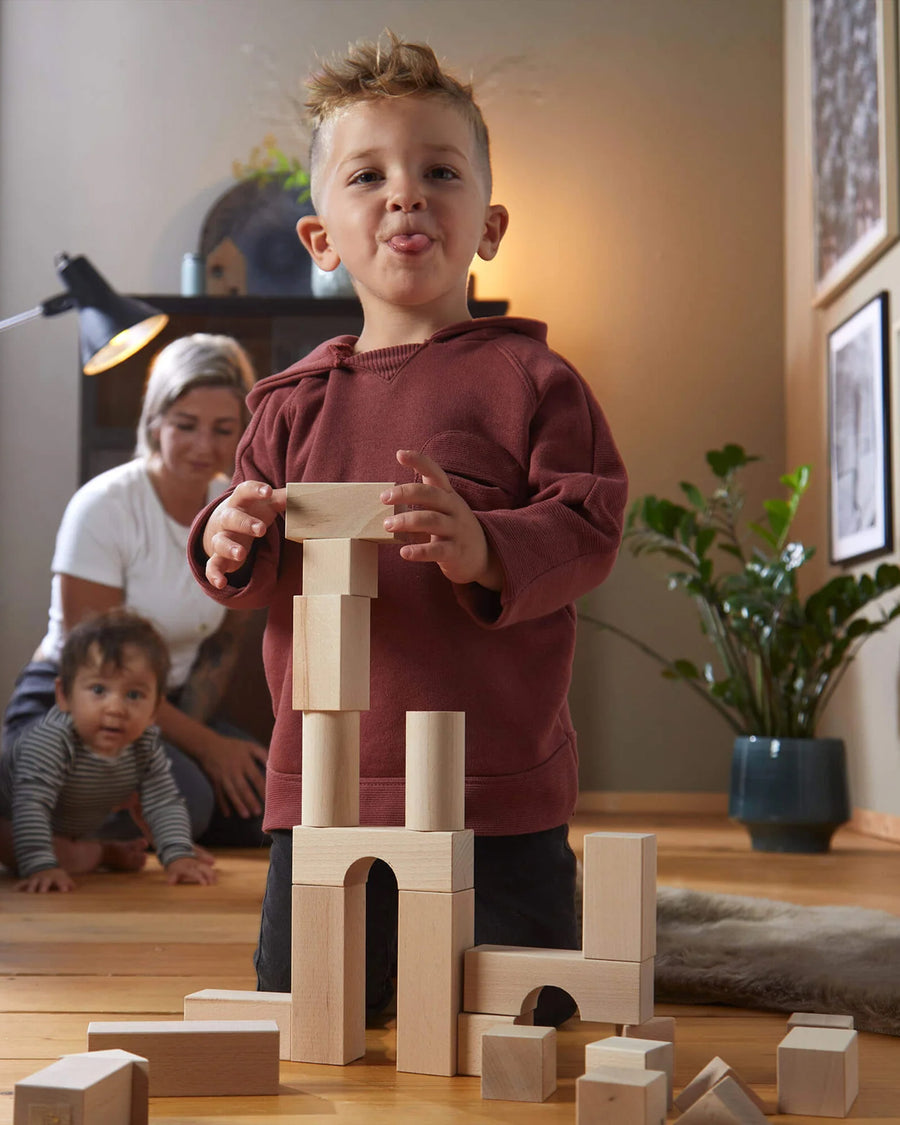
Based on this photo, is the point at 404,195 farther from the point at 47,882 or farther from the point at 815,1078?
the point at 47,882

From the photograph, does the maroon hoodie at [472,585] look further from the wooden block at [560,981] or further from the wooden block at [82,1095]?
the wooden block at [82,1095]

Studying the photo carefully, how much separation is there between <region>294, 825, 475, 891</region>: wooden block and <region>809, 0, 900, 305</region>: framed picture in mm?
2136

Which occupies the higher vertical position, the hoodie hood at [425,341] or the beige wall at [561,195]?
the beige wall at [561,195]

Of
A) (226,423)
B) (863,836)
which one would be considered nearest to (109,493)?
(226,423)

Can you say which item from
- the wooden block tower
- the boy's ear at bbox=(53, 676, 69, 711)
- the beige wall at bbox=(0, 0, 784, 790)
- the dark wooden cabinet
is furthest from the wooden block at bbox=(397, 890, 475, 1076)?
the beige wall at bbox=(0, 0, 784, 790)

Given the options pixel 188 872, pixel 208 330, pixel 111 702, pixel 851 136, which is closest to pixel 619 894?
pixel 188 872

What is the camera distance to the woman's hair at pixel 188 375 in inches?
98.8

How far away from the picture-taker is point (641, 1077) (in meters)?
0.69

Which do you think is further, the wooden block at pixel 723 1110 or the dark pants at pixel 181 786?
the dark pants at pixel 181 786

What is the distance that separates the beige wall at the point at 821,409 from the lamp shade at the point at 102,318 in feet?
4.77

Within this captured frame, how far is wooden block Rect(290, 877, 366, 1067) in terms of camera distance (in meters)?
0.83

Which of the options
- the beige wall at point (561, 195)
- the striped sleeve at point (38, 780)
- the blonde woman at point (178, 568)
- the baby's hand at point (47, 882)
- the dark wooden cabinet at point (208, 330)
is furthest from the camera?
the beige wall at point (561, 195)

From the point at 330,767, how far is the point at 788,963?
20.8 inches

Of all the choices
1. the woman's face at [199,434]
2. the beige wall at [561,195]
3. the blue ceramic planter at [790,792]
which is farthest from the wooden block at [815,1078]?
the beige wall at [561,195]
